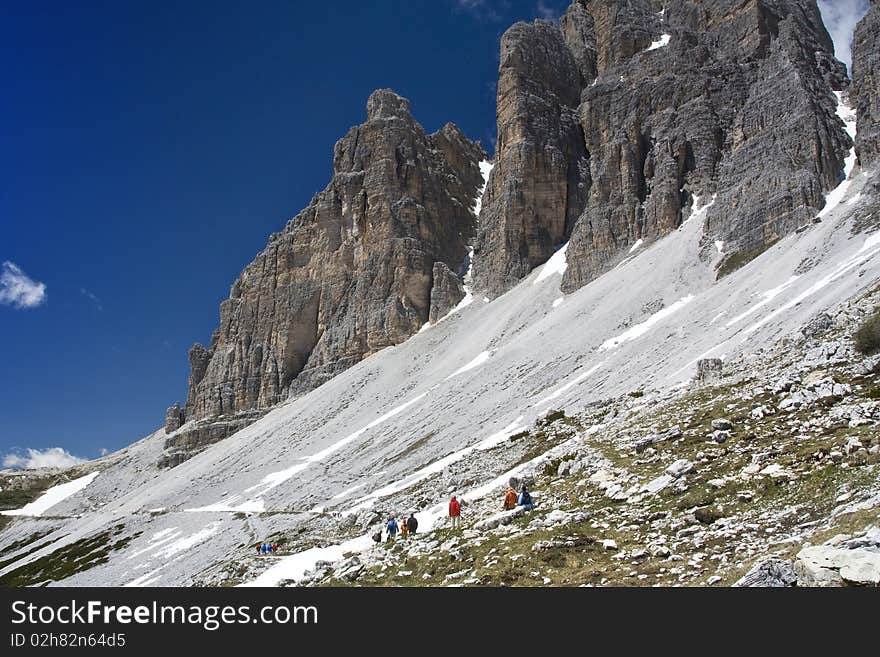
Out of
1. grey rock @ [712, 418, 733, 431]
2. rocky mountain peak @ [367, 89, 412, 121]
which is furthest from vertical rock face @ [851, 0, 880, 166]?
rocky mountain peak @ [367, 89, 412, 121]

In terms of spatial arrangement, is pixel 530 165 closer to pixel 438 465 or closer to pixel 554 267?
pixel 554 267

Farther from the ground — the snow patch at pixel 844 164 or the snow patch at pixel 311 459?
the snow patch at pixel 844 164

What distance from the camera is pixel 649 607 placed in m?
9.32

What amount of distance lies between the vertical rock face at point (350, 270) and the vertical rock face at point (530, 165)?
10109mm

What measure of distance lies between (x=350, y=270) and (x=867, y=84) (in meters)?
83.6

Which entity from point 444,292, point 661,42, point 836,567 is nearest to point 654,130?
point 661,42

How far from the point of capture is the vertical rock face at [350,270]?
115 m

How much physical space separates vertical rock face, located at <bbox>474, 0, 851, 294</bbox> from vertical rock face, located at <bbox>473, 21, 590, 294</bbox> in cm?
26

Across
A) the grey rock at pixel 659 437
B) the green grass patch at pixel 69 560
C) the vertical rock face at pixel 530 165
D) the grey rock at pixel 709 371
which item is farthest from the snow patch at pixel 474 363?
the grey rock at pixel 659 437

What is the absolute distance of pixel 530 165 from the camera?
115 metres

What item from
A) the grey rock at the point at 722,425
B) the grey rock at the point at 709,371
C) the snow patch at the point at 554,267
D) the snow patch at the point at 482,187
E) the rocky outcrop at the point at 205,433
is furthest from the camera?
the snow patch at the point at 482,187

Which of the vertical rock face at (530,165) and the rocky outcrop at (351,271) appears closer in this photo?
the vertical rock face at (530,165)

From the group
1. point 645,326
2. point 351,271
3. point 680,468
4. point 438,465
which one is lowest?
point 680,468

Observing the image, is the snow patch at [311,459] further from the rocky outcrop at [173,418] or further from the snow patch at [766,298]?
the rocky outcrop at [173,418]
